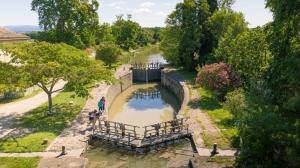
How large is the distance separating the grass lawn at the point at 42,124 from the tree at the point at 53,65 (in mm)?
1524

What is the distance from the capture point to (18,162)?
2086 centimetres

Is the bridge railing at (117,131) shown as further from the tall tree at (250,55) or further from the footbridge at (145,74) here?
the footbridge at (145,74)

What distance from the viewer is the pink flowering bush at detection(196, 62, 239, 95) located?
110 ft

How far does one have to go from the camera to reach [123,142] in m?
24.5

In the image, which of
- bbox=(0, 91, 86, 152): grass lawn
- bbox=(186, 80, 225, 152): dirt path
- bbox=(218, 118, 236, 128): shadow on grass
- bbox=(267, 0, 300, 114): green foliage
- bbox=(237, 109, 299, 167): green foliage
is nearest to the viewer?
bbox=(237, 109, 299, 167): green foliage

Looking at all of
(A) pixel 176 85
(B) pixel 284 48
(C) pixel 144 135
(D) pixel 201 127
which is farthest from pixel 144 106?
(B) pixel 284 48

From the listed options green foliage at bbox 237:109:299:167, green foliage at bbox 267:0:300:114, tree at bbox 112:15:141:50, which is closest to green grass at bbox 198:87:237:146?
green foliage at bbox 237:109:299:167

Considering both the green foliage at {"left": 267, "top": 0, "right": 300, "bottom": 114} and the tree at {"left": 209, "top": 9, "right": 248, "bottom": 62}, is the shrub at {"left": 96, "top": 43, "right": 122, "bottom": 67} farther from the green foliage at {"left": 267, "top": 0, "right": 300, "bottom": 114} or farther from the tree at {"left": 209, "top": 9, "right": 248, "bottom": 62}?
the green foliage at {"left": 267, "top": 0, "right": 300, "bottom": 114}

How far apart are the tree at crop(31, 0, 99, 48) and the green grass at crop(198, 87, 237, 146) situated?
27733mm

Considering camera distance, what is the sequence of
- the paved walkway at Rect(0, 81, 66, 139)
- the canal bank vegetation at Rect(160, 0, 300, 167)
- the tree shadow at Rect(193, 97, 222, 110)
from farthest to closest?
the tree shadow at Rect(193, 97, 222, 110)
the paved walkway at Rect(0, 81, 66, 139)
the canal bank vegetation at Rect(160, 0, 300, 167)

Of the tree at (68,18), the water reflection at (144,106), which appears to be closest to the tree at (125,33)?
the tree at (68,18)

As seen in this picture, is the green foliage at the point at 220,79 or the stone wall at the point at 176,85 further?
the stone wall at the point at 176,85

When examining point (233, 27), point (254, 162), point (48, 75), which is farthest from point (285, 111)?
point (233, 27)

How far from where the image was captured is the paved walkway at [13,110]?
1074 inches
